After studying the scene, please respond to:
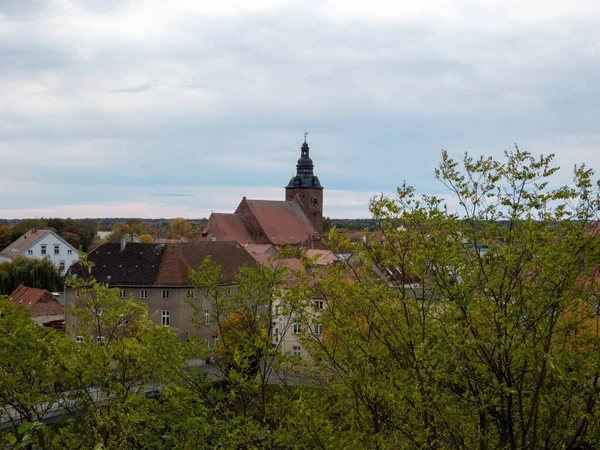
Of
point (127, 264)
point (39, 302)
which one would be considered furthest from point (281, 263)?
point (39, 302)

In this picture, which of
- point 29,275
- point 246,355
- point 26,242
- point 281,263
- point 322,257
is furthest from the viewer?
point 26,242

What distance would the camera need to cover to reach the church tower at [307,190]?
3420 inches

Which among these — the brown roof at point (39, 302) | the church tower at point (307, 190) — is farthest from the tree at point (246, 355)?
the church tower at point (307, 190)

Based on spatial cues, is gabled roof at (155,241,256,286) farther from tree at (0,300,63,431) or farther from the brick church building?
the brick church building

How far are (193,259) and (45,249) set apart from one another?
4142cm

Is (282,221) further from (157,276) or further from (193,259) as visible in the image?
(157,276)

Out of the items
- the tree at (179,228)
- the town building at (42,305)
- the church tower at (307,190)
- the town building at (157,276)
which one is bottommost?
the town building at (42,305)

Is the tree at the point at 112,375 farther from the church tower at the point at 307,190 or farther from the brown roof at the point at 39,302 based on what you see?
the church tower at the point at 307,190

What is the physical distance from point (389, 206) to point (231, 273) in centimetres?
3281

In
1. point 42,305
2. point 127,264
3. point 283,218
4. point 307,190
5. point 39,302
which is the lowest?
point 42,305

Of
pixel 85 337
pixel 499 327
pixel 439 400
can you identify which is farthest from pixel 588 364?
pixel 85 337

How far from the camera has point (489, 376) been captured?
791 cm

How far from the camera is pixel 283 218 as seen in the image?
3172 inches

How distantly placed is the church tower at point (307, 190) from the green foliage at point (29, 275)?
3638 centimetres
